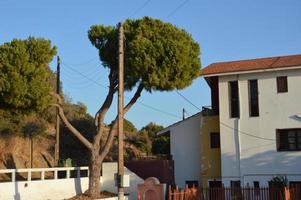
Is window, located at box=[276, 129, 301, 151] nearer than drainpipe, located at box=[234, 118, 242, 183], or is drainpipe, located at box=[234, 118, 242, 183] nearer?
window, located at box=[276, 129, 301, 151]

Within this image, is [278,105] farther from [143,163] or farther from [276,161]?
[143,163]

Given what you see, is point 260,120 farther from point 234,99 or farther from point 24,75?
point 24,75

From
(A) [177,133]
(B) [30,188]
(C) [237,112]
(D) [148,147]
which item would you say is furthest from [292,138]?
(D) [148,147]

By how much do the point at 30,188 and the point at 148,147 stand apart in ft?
80.9

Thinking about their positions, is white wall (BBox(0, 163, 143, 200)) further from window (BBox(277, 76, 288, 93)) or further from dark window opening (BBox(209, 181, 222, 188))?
window (BBox(277, 76, 288, 93))

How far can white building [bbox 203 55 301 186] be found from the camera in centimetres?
3206

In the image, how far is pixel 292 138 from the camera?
32156 mm

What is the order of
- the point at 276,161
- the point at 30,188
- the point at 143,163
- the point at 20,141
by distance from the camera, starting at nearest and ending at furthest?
the point at 30,188 → the point at 276,161 → the point at 143,163 → the point at 20,141

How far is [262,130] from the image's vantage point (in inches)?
1289

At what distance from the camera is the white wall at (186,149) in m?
35.9

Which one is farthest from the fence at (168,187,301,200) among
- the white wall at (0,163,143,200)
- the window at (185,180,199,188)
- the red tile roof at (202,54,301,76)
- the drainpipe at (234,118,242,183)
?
the red tile roof at (202,54,301,76)

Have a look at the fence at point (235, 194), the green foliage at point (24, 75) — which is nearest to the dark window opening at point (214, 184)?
the fence at point (235, 194)

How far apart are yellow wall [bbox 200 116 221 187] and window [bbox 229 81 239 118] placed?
5.10 ft

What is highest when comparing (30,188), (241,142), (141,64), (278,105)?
(141,64)
